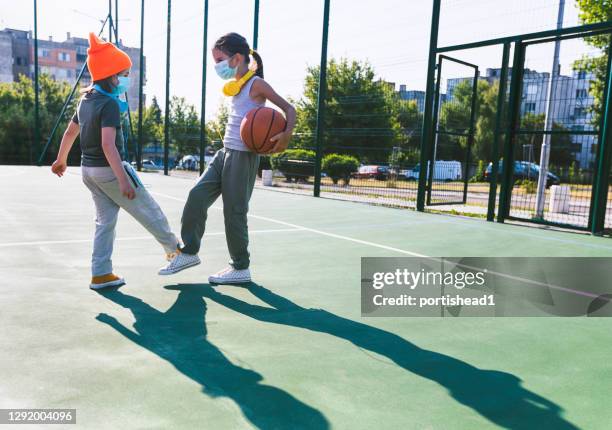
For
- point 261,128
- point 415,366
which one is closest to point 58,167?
point 261,128

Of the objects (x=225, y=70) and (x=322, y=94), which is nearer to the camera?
(x=225, y=70)

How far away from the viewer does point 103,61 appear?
3.60 m

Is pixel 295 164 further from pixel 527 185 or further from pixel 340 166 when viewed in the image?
pixel 527 185

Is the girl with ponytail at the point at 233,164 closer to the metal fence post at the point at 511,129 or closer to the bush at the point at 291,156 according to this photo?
the metal fence post at the point at 511,129

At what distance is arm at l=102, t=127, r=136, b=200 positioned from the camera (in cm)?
346

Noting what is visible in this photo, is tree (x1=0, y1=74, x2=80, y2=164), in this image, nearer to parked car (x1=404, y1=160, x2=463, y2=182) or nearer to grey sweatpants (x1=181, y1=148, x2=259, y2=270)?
parked car (x1=404, y1=160, x2=463, y2=182)

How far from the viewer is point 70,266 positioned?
174 inches

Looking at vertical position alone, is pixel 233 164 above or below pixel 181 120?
below

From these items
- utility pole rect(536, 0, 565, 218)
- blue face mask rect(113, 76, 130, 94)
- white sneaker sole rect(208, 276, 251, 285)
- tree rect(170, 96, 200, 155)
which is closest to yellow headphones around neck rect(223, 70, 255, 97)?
blue face mask rect(113, 76, 130, 94)

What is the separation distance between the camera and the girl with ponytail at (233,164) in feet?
12.7

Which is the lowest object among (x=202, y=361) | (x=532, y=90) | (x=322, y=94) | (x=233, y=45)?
(x=202, y=361)

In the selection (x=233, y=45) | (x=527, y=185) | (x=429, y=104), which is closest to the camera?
(x=233, y=45)

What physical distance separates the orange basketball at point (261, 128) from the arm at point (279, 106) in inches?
1.7

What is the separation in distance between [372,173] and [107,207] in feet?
49.0
